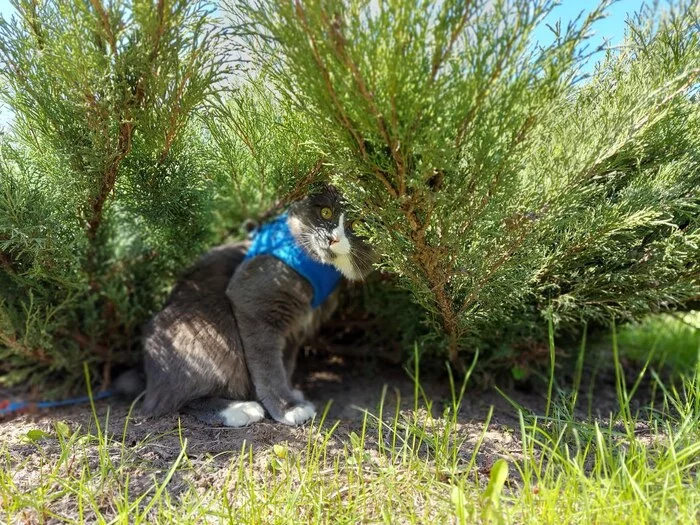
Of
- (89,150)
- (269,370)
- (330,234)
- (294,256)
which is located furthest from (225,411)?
(89,150)

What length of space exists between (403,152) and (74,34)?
75 cm

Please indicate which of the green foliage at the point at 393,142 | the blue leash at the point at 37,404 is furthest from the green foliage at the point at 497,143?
the blue leash at the point at 37,404

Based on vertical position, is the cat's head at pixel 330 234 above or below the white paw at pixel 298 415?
above

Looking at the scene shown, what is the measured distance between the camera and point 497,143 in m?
1.03

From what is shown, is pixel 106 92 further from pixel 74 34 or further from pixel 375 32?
pixel 375 32

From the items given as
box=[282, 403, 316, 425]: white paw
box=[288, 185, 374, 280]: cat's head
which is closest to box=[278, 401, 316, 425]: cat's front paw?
box=[282, 403, 316, 425]: white paw

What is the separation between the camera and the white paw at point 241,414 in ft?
5.17

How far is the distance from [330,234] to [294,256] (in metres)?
0.27

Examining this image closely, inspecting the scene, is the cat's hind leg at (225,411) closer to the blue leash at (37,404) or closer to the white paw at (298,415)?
the white paw at (298,415)

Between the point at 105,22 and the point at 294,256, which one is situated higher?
the point at 105,22

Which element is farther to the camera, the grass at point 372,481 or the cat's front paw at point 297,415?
the cat's front paw at point 297,415

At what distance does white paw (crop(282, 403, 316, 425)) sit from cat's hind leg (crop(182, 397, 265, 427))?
0.26ft

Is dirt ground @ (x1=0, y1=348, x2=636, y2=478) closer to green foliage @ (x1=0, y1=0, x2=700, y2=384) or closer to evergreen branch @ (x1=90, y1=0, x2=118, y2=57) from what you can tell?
green foliage @ (x1=0, y1=0, x2=700, y2=384)

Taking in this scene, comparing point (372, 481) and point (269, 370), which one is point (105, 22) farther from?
point (372, 481)
